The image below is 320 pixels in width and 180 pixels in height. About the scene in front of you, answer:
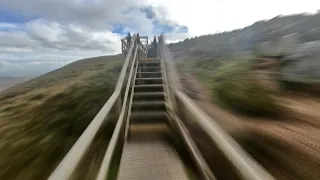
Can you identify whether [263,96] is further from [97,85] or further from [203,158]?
[97,85]

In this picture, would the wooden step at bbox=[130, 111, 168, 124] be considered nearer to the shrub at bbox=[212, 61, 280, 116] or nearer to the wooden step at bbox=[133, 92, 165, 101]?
the wooden step at bbox=[133, 92, 165, 101]

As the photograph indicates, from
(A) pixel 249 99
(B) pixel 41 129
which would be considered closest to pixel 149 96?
(B) pixel 41 129

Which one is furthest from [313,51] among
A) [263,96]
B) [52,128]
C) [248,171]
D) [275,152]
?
[52,128]

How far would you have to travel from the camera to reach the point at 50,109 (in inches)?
268

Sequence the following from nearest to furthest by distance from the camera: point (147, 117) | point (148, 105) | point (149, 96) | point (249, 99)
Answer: point (249, 99), point (147, 117), point (148, 105), point (149, 96)

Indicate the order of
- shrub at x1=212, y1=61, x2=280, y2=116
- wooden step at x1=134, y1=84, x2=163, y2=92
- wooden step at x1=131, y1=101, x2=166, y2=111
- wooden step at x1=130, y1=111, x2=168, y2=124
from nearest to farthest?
shrub at x1=212, y1=61, x2=280, y2=116 < wooden step at x1=130, y1=111, x2=168, y2=124 < wooden step at x1=131, y1=101, x2=166, y2=111 < wooden step at x1=134, y1=84, x2=163, y2=92

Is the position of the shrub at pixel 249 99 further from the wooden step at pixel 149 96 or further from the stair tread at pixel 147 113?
the wooden step at pixel 149 96

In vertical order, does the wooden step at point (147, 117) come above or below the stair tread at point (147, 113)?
below

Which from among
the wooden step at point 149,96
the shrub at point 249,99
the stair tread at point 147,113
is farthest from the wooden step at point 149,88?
the shrub at point 249,99

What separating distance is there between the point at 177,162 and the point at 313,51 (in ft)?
9.61

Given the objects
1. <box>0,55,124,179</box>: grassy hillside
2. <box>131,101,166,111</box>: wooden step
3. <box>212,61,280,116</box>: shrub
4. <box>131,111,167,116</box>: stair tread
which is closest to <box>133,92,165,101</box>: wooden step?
<box>131,101,166,111</box>: wooden step

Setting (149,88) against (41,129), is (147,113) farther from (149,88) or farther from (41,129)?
(41,129)

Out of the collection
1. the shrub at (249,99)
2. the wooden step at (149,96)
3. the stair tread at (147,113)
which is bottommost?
the stair tread at (147,113)

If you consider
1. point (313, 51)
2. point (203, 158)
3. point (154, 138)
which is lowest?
point (154, 138)
